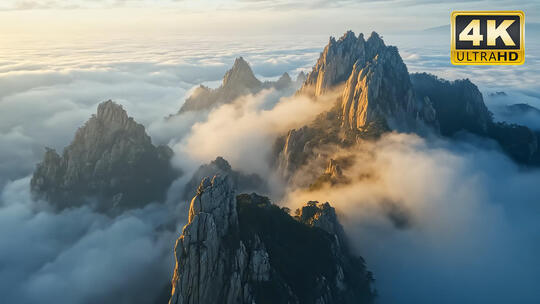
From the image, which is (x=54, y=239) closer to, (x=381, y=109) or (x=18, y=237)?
(x=18, y=237)

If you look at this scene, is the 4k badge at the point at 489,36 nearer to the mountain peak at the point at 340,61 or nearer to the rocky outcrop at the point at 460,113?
the rocky outcrop at the point at 460,113

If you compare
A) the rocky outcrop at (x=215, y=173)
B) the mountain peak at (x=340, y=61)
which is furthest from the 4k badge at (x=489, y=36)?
the mountain peak at (x=340, y=61)

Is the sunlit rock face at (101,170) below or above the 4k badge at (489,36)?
below

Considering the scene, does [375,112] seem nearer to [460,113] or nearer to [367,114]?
[367,114]

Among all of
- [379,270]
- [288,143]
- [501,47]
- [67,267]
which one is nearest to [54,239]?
[67,267]

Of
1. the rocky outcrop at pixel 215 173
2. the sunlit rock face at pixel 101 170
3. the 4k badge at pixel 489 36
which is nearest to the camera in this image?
the 4k badge at pixel 489 36

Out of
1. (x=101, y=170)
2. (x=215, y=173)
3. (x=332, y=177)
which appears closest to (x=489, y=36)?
(x=332, y=177)

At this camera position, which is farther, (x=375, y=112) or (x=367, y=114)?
(x=375, y=112)
